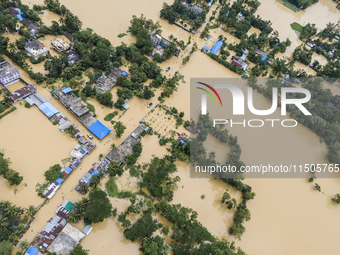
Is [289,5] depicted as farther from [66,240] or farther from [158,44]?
[66,240]

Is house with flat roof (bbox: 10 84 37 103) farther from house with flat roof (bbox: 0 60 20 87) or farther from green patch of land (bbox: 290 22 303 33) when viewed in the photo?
green patch of land (bbox: 290 22 303 33)

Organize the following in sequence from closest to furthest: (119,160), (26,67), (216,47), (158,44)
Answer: (119,160)
(26,67)
(158,44)
(216,47)

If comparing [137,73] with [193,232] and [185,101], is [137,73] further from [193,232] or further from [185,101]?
[193,232]

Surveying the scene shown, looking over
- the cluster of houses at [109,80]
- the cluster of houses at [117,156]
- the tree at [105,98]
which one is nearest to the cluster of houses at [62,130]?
the cluster of houses at [117,156]

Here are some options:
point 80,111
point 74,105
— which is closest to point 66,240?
point 80,111

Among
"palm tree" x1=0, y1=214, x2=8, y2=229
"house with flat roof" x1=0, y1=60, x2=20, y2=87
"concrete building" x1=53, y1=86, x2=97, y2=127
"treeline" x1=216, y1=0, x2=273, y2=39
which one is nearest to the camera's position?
"palm tree" x1=0, y1=214, x2=8, y2=229

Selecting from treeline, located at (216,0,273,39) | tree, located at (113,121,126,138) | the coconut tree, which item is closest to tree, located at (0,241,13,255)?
the coconut tree

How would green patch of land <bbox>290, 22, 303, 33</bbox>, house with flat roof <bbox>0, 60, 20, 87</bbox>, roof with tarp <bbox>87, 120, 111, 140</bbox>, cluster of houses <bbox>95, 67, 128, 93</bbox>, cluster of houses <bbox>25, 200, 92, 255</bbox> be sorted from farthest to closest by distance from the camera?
green patch of land <bbox>290, 22, 303, 33</bbox>, cluster of houses <bbox>95, 67, 128, 93</bbox>, house with flat roof <bbox>0, 60, 20, 87</bbox>, roof with tarp <bbox>87, 120, 111, 140</bbox>, cluster of houses <bbox>25, 200, 92, 255</bbox>
